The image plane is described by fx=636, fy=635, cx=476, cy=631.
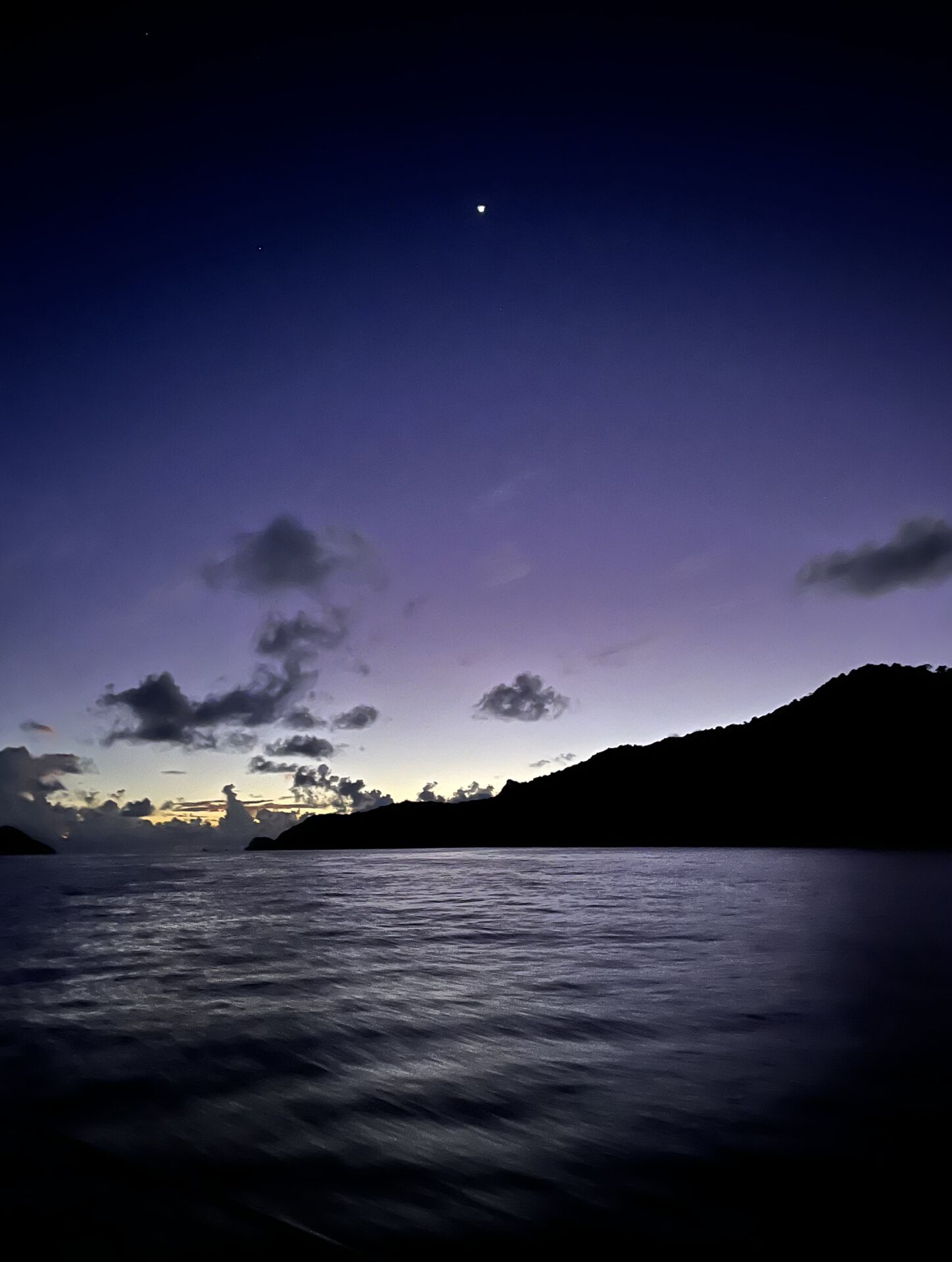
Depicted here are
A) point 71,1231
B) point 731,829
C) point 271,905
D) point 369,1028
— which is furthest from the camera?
point 731,829

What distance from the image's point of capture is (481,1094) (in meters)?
7.69

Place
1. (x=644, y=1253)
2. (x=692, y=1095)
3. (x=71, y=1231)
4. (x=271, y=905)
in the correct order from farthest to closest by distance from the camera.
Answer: (x=271, y=905) → (x=692, y=1095) → (x=71, y=1231) → (x=644, y=1253)

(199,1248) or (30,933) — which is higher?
(199,1248)

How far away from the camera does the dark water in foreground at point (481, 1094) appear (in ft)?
16.4

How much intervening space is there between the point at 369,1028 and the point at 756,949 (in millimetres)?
12753

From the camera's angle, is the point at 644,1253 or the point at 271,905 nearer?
the point at 644,1253

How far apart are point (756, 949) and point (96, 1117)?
56.2ft

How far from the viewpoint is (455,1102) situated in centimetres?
743

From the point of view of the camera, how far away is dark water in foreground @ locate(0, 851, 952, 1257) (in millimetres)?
4996

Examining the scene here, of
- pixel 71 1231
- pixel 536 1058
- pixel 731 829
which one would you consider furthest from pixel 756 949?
pixel 731 829

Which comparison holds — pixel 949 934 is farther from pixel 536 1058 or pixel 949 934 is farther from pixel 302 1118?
pixel 302 1118

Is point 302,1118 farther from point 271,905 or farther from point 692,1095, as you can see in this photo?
point 271,905

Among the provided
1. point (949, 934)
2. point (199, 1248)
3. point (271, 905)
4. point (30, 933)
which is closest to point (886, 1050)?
point (199, 1248)

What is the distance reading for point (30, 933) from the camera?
25.5m
